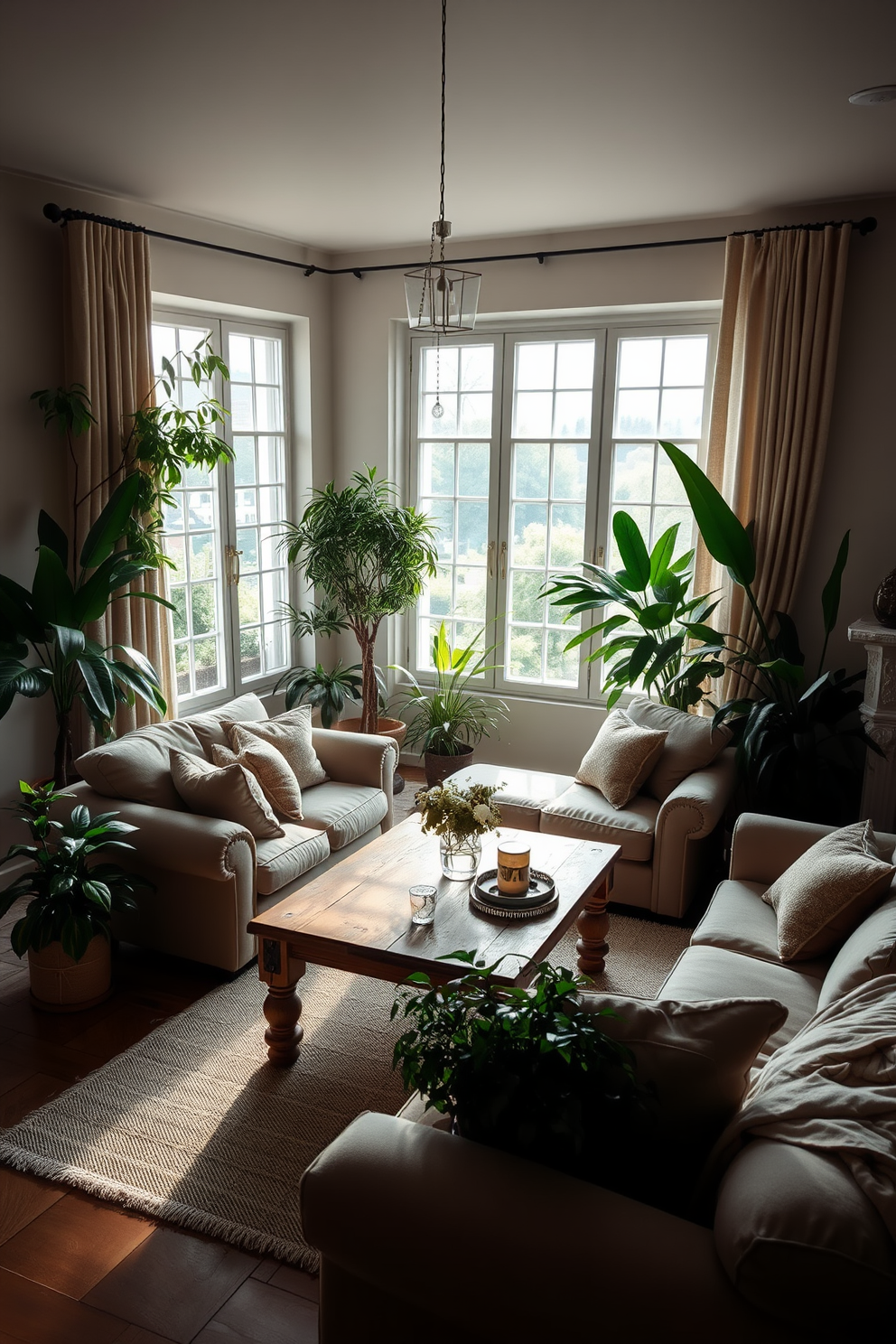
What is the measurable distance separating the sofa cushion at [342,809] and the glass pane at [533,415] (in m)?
2.42

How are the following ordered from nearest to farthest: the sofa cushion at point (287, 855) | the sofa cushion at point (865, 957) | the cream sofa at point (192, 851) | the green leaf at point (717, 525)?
the sofa cushion at point (865, 957) → the cream sofa at point (192, 851) → the sofa cushion at point (287, 855) → the green leaf at point (717, 525)

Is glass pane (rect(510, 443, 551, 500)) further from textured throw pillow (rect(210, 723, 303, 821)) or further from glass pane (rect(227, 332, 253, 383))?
textured throw pillow (rect(210, 723, 303, 821))

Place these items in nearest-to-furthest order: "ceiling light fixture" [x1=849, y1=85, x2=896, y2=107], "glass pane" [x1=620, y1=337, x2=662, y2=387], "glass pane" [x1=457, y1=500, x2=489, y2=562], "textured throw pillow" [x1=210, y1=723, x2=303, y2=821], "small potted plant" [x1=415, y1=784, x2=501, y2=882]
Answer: "ceiling light fixture" [x1=849, y1=85, x2=896, y2=107] → "small potted plant" [x1=415, y1=784, x2=501, y2=882] → "textured throw pillow" [x1=210, y1=723, x2=303, y2=821] → "glass pane" [x1=620, y1=337, x2=662, y2=387] → "glass pane" [x1=457, y1=500, x2=489, y2=562]

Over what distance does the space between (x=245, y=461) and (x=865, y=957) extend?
4378mm

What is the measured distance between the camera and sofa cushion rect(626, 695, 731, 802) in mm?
4254

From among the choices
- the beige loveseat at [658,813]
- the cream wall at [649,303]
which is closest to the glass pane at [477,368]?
the cream wall at [649,303]

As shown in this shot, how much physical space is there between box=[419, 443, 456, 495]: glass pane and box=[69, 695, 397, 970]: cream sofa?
2.50 m

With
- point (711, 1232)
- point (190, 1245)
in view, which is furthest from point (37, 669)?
point (711, 1232)

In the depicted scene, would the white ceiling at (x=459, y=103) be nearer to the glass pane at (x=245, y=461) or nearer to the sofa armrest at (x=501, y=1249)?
the glass pane at (x=245, y=461)

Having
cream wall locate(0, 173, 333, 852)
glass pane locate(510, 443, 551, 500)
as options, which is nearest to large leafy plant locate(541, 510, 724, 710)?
glass pane locate(510, 443, 551, 500)

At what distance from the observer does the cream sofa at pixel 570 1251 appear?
4.39 ft

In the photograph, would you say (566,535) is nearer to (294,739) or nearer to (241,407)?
(241,407)

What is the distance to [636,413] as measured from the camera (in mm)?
5367

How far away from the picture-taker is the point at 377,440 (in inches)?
236
